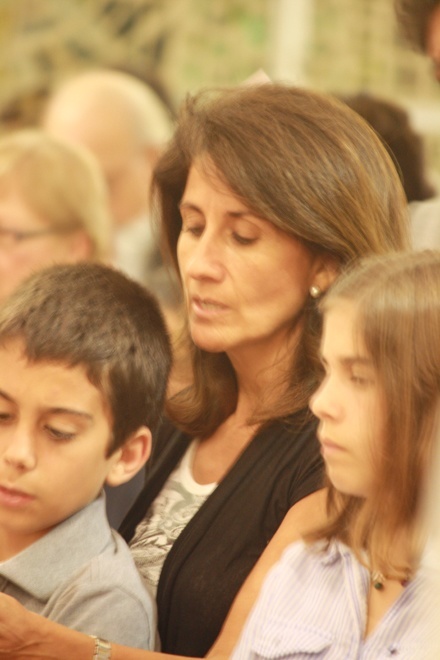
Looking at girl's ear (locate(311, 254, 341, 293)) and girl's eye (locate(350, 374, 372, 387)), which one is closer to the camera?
girl's eye (locate(350, 374, 372, 387))

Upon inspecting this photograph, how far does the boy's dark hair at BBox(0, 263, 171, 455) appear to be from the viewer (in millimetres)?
1587

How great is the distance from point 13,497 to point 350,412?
1.64ft

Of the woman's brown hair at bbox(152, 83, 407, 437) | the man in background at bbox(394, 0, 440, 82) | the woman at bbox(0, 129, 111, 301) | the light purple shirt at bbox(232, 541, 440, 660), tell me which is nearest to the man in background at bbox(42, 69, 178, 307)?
the woman at bbox(0, 129, 111, 301)

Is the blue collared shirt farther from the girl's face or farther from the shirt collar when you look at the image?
the girl's face

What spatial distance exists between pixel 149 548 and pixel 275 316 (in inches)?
15.4

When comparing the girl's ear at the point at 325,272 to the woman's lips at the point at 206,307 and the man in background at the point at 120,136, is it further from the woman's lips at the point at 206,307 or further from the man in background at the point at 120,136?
the man in background at the point at 120,136

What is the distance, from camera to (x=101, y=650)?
1437 mm

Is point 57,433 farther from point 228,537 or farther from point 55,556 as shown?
point 228,537

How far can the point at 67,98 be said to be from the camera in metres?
3.99

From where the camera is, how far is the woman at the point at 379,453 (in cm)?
129

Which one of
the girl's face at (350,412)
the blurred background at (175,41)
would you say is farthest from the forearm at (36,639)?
the blurred background at (175,41)

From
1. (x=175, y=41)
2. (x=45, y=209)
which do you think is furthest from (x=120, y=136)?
(x=175, y=41)

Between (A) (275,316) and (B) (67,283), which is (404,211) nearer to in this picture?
(A) (275,316)

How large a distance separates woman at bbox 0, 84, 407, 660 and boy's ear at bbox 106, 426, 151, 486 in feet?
0.39
